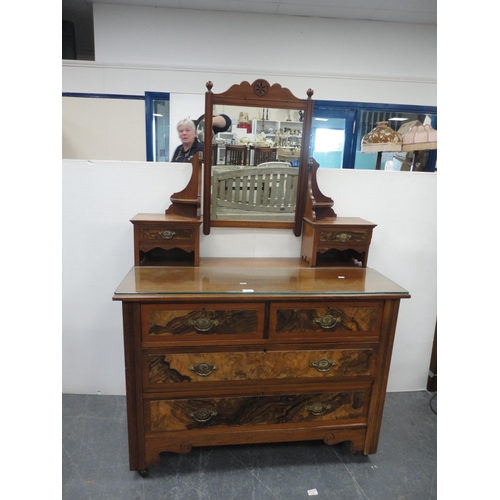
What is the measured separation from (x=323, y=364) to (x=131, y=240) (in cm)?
119

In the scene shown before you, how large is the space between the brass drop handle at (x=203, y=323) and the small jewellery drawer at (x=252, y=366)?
12 centimetres

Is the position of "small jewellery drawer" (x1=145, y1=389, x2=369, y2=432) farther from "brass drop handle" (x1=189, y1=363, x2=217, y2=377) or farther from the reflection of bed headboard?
the reflection of bed headboard

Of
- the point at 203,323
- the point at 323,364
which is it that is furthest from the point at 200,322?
the point at 323,364

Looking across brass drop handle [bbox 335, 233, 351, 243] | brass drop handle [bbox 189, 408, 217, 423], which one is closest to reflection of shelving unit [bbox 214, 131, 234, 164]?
brass drop handle [bbox 335, 233, 351, 243]

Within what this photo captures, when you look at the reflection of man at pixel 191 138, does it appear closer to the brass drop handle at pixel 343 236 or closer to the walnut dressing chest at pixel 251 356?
the walnut dressing chest at pixel 251 356

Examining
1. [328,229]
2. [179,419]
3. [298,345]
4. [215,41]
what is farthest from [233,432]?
[215,41]

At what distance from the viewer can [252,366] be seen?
137cm

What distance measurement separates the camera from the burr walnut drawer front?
1.52m

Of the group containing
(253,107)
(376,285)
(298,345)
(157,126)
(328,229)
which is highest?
(157,126)

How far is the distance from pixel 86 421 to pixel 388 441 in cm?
163

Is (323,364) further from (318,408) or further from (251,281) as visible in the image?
(251,281)

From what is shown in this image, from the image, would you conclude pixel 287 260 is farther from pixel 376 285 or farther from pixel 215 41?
pixel 215 41

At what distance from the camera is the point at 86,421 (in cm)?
175
